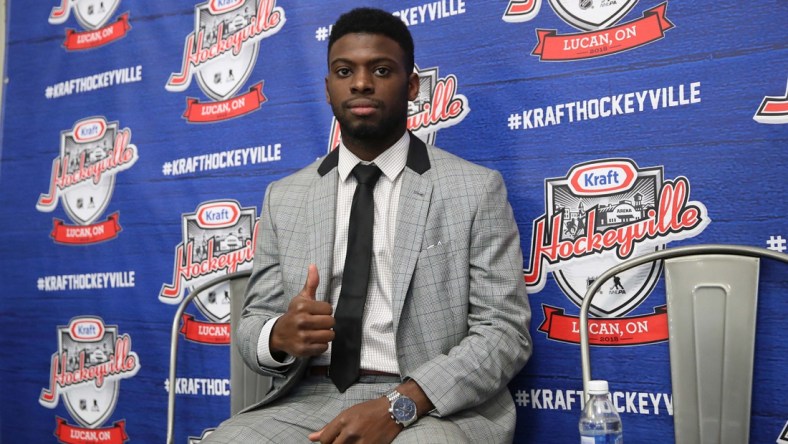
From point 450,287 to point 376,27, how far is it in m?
0.66

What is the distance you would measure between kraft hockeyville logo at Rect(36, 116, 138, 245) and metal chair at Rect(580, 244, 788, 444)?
70.5 inches

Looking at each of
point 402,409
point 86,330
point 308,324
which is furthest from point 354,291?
point 86,330

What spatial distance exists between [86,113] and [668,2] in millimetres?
2059

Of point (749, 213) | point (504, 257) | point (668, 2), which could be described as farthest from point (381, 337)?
point (668, 2)

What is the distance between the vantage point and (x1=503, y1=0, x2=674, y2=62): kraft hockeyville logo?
6.16ft

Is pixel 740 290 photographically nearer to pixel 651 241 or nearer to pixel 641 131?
pixel 651 241

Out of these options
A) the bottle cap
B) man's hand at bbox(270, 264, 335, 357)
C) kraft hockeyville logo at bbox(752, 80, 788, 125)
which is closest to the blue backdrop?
kraft hockeyville logo at bbox(752, 80, 788, 125)

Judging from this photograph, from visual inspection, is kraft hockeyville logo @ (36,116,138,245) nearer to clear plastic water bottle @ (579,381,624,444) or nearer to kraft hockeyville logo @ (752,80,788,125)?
clear plastic water bottle @ (579,381,624,444)

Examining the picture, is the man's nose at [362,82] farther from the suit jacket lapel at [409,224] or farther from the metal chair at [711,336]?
the metal chair at [711,336]

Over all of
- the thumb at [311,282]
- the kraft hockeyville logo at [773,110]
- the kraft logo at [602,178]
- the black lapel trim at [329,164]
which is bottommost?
the thumb at [311,282]

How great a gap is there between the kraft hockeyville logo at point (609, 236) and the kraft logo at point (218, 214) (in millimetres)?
1010

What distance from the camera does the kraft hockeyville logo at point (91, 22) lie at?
9.02 feet

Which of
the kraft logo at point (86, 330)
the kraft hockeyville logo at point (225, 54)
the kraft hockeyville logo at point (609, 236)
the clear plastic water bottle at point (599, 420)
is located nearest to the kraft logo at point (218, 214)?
the kraft hockeyville logo at point (225, 54)

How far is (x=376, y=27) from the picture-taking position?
182 cm
